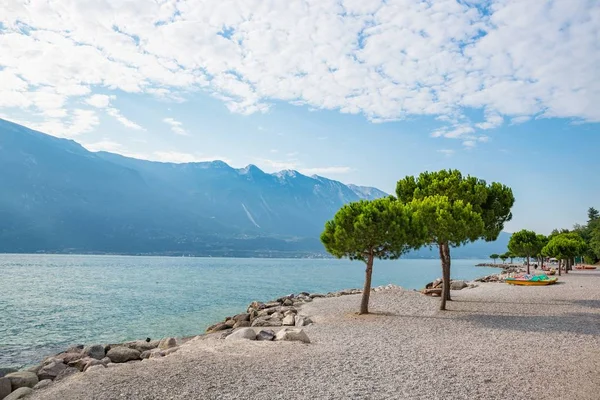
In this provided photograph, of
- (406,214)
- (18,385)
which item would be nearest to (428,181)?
(406,214)

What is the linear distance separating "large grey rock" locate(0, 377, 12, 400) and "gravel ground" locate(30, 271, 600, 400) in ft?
5.57

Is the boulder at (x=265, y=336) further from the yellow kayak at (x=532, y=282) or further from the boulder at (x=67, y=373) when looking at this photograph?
the yellow kayak at (x=532, y=282)

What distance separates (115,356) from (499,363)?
15107 mm

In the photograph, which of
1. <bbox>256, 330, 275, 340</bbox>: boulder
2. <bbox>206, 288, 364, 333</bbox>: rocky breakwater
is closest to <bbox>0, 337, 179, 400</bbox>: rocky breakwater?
<bbox>256, 330, 275, 340</bbox>: boulder

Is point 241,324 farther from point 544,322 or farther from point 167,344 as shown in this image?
point 544,322

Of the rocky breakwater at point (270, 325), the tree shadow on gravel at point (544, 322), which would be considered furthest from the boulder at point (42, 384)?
the tree shadow on gravel at point (544, 322)

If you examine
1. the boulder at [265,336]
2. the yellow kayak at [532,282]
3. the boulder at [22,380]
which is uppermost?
the yellow kayak at [532,282]

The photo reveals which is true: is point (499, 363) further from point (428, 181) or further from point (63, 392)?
point (428, 181)

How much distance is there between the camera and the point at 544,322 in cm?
2172

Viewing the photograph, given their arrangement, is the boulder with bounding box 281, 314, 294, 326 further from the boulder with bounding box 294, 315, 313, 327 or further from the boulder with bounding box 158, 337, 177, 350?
the boulder with bounding box 158, 337, 177, 350

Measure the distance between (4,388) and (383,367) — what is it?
1142 centimetres

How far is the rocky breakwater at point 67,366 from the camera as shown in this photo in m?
13.0

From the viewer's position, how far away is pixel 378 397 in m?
9.92

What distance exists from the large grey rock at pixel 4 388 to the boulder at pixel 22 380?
0.25 m
